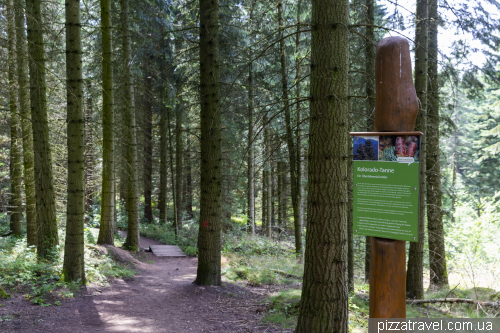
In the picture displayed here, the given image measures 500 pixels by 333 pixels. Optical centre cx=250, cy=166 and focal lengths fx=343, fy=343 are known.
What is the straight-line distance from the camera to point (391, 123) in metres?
3.33

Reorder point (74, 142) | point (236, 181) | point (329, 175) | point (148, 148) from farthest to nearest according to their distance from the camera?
point (148, 148)
point (236, 181)
point (74, 142)
point (329, 175)

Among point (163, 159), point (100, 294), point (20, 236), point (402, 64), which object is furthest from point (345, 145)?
point (163, 159)

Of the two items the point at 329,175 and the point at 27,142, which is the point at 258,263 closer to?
the point at 27,142

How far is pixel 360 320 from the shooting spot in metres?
5.39

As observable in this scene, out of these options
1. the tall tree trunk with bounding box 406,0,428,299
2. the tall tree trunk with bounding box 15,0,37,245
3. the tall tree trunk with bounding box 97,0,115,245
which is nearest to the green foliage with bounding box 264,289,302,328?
the tall tree trunk with bounding box 406,0,428,299

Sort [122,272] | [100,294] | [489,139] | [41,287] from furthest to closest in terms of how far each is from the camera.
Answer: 1. [489,139]
2. [122,272]
3. [100,294]
4. [41,287]

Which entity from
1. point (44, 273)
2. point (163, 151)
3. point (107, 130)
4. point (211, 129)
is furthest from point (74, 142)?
point (163, 151)

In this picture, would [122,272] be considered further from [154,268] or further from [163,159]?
[163,159]

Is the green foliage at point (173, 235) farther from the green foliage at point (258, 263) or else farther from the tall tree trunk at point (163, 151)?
the green foliage at point (258, 263)

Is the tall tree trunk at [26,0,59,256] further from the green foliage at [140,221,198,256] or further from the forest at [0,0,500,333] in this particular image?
the green foliage at [140,221,198,256]

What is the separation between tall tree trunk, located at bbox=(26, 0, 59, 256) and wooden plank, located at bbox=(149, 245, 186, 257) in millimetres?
5750

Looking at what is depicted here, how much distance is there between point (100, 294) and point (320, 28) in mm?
6581

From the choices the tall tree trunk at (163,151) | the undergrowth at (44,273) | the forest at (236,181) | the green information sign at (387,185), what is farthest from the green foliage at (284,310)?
the tall tree trunk at (163,151)

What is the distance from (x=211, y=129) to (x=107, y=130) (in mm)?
5052
